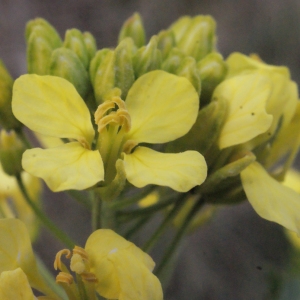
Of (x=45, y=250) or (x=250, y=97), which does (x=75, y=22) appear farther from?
(x=250, y=97)

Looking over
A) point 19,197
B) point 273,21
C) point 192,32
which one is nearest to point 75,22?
point 273,21

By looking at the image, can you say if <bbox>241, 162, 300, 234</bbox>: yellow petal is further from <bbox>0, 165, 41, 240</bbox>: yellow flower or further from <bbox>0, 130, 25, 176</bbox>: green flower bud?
<bbox>0, 165, 41, 240</bbox>: yellow flower

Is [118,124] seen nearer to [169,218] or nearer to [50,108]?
[50,108]

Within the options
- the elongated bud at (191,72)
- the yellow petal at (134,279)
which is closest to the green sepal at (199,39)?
the elongated bud at (191,72)

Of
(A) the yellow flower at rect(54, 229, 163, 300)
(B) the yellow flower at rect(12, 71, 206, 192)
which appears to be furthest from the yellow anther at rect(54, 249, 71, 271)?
(B) the yellow flower at rect(12, 71, 206, 192)

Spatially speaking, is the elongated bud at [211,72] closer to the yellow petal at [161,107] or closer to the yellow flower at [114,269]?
the yellow petal at [161,107]
